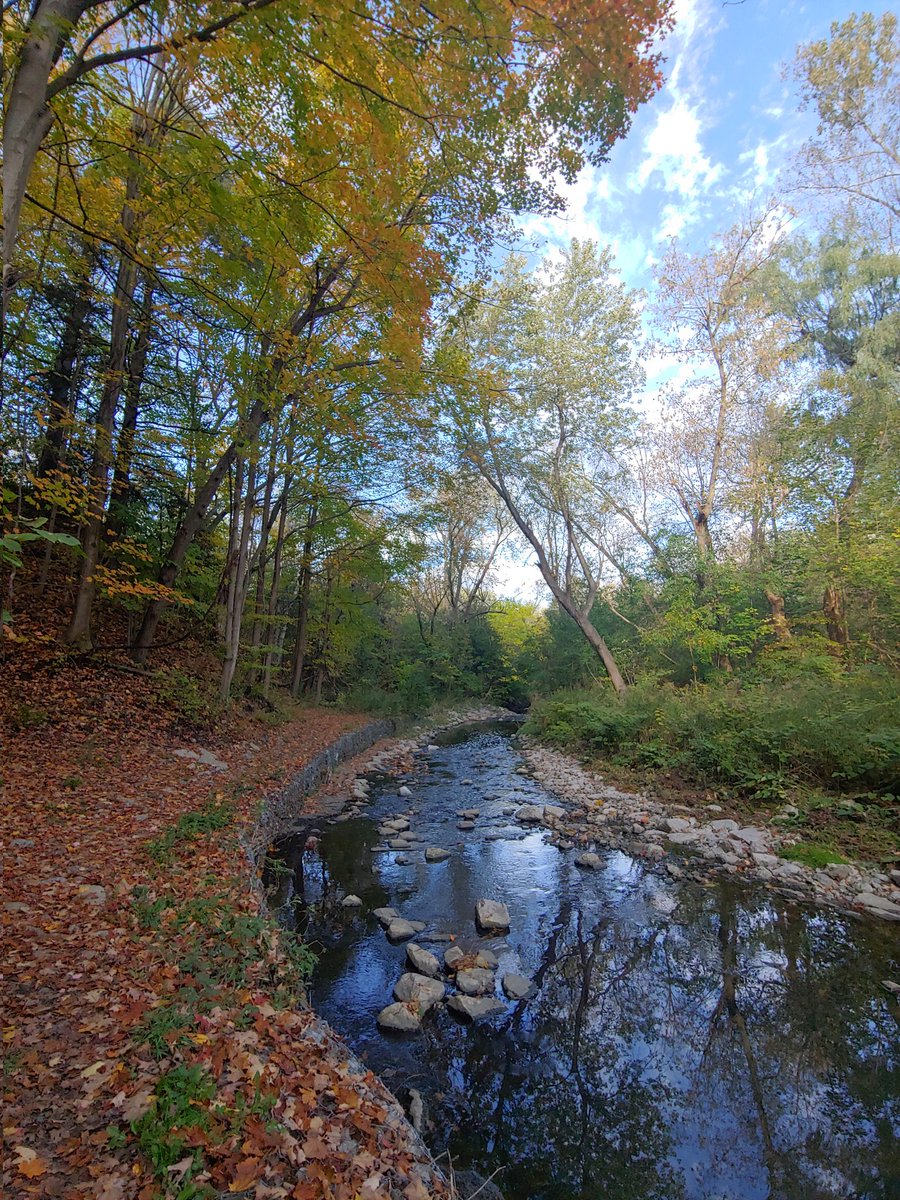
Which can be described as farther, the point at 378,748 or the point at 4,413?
the point at 378,748

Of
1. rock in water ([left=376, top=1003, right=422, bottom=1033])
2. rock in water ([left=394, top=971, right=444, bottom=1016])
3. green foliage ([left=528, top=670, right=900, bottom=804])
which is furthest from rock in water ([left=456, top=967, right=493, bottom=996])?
green foliage ([left=528, top=670, right=900, bottom=804])

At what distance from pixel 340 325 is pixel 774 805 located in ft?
36.7

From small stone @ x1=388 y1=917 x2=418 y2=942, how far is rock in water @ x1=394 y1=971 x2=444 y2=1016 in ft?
2.74

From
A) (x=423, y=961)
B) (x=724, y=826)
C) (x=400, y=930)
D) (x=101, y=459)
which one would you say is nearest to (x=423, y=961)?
(x=423, y=961)

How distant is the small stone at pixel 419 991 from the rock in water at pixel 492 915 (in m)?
1.18

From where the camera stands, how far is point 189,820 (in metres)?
5.55

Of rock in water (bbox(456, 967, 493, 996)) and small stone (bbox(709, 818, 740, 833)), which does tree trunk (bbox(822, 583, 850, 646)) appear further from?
rock in water (bbox(456, 967, 493, 996))

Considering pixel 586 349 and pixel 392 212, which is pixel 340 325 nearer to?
pixel 392 212

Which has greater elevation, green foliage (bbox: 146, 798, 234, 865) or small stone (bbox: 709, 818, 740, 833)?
green foliage (bbox: 146, 798, 234, 865)

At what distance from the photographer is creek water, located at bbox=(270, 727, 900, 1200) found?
297 cm

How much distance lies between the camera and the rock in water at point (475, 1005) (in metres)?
4.07

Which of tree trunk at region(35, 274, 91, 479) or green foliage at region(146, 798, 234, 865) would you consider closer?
green foliage at region(146, 798, 234, 865)

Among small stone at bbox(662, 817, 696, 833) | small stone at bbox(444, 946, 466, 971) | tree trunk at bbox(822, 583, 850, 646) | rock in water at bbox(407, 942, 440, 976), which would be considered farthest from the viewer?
tree trunk at bbox(822, 583, 850, 646)

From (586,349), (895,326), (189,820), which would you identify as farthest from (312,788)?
(895,326)
